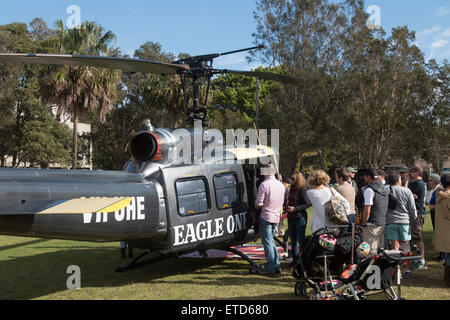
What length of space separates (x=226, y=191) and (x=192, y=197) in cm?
82

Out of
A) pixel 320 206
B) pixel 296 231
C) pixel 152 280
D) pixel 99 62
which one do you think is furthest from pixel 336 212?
pixel 99 62

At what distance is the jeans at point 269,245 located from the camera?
705cm

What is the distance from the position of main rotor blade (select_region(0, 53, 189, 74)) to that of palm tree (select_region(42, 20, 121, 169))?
1643 centimetres

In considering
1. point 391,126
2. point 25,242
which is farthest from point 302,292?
point 391,126

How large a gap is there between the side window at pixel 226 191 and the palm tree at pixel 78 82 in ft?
54.1

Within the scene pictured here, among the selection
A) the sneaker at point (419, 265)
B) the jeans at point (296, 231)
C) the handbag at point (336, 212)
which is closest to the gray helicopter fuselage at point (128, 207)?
the jeans at point (296, 231)

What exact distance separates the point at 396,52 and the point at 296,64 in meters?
7.56

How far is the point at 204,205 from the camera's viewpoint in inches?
261

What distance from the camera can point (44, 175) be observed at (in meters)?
5.18

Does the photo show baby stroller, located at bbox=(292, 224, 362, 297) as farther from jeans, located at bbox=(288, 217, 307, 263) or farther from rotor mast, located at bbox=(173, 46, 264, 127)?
rotor mast, located at bbox=(173, 46, 264, 127)

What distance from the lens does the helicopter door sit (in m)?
6.18
